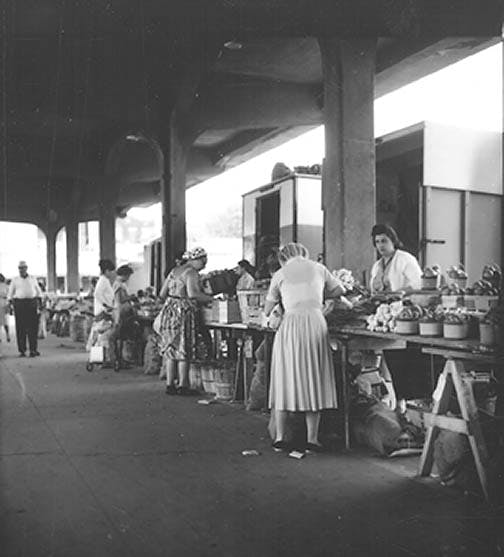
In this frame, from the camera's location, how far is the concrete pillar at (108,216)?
16.7 m

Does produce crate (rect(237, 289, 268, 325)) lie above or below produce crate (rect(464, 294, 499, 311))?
below

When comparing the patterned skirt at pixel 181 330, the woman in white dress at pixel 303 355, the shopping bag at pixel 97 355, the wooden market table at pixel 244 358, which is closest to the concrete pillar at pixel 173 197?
the shopping bag at pixel 97 355

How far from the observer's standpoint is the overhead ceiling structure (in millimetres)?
7156

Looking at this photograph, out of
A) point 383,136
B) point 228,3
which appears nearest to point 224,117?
point 383,136

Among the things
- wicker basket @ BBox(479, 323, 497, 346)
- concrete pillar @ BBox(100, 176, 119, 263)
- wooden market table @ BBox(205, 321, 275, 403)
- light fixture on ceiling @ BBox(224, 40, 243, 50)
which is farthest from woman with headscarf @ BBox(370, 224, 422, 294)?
concrete pillar @ BBox(100, 176, 119, 263)

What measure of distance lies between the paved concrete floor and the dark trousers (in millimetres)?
6372

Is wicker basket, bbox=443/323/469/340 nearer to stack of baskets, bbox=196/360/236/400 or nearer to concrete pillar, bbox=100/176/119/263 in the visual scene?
stack of baskets, bbox=196/360/236/400

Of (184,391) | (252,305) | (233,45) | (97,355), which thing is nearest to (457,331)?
(252,305)

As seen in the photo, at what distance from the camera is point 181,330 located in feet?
27.8

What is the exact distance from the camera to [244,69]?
11234 millimetres

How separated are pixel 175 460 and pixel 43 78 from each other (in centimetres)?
826

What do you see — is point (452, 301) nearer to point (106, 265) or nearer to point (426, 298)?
point (426, 298)

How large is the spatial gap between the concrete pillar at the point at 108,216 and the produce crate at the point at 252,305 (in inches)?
361

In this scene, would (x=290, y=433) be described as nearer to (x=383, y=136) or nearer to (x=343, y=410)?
(x=343, y=410)
